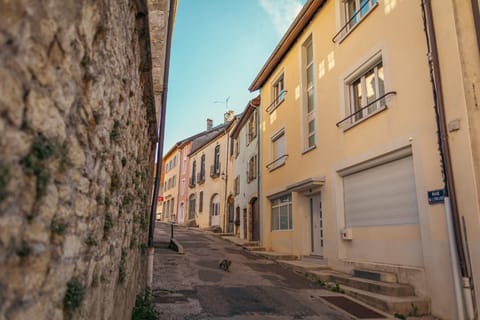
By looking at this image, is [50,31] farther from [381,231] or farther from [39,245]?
[381,231]

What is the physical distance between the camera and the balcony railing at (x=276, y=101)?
13.0 meters

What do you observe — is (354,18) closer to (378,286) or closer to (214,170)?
(378,286)

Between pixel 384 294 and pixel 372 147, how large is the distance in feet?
9.76

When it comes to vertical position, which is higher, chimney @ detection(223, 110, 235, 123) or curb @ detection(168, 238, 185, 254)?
chimney @ detection(223, 110, 235, 123)

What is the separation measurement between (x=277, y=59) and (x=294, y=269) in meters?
7.98

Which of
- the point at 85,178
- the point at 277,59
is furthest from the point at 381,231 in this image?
the point at 277,59

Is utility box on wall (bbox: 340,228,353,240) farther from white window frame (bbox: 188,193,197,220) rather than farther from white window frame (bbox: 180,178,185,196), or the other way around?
white window frame (bbox: 180,178,185,196)

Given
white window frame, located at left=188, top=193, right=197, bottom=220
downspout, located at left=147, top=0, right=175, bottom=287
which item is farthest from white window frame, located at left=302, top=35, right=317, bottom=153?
white window frame, located at left=188, top=193, right=197, bottom=220

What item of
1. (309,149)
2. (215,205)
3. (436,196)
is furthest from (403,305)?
(215,205)

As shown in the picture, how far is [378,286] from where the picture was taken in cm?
630

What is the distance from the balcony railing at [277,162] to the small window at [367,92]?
4.09 metres

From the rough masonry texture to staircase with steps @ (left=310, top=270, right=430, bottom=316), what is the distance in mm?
4762

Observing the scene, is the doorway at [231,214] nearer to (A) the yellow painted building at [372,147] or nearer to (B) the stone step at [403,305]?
(A) the yellow painted building at [372,147]

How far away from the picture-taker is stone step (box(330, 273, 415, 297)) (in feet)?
19.7
